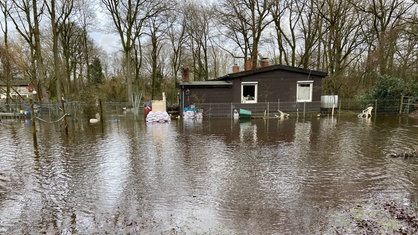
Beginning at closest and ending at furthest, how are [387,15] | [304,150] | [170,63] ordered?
[304,150] < [387,15] < [170,63]

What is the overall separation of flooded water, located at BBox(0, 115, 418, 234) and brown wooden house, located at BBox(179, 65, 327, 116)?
28.9 ft

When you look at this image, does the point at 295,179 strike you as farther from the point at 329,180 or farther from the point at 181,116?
the point at 181,116

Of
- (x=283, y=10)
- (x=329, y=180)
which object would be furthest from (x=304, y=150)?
(x=283, y=10)

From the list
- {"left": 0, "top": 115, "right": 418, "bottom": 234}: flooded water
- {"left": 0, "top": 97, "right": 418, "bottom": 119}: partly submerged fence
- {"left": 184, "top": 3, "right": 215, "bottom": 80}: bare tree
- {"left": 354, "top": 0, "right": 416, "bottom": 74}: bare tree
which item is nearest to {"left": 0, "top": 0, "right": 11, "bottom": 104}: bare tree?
{"left": 0, "top": 97, "right": 418, "bottom": 119}: partly submerged fence

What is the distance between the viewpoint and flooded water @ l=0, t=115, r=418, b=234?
11.9 ft

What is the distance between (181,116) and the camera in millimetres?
17453

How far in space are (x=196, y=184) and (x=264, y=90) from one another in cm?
1392

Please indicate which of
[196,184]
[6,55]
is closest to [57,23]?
[6,55]

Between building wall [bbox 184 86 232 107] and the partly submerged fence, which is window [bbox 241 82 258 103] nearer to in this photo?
the partly submerged fence

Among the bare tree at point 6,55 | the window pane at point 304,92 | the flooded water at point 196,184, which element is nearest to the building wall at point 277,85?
the window pane at point 304,92

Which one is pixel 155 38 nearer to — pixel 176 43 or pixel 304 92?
pixel 176 43

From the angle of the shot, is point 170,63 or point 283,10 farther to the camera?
point 170,63

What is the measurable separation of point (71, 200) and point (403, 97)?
Answer: 799 inches

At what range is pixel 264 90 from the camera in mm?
17859
